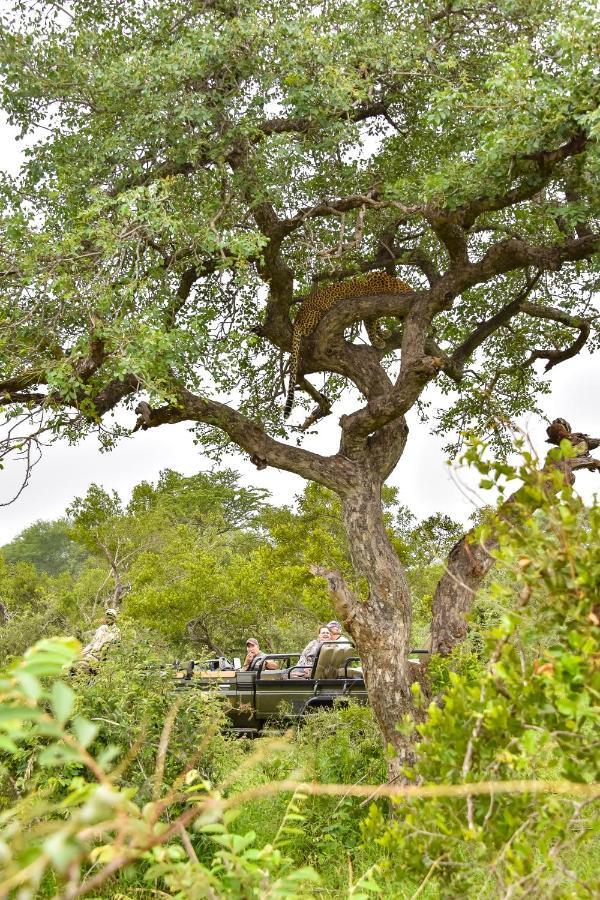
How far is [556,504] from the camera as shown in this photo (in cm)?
200

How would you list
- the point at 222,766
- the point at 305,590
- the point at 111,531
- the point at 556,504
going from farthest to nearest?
1. the point at 111,531
2. the point at 305,590
3. the point at 222,766
4. the point at 556,504

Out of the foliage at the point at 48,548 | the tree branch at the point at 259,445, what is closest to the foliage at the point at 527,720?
the tree branch at the point at 259,445

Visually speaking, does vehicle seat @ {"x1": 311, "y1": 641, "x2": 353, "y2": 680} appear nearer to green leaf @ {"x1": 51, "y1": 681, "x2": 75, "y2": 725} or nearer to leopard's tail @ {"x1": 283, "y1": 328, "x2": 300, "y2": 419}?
leopard's tail @ {"x1": 283, "y1": 328, "x2": 300, "y2": 419}

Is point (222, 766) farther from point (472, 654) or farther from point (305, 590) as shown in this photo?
point (305, 590)

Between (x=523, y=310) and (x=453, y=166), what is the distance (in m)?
2.35

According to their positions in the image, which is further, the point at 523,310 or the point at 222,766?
the point at 523,310

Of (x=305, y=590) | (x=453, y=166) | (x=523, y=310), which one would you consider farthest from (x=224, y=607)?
(x=453, y=166)

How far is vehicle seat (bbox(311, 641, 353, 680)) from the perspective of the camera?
355 inches

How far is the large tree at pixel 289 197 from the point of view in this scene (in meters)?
6.48

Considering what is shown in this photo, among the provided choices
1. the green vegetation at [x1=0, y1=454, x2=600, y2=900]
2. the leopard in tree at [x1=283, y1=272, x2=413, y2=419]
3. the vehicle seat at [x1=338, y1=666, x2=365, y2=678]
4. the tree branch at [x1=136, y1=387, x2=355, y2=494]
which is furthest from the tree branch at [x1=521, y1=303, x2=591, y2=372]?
the green vegetation at [x1=0, y1=454, x2=600, y2=900]

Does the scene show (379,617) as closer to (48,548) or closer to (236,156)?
(236,156)

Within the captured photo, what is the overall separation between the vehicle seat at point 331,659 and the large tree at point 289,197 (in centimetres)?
174

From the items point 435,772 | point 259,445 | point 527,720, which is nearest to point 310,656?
point 259,445

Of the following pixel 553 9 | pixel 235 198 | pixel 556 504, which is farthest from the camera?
pixel 235 198
